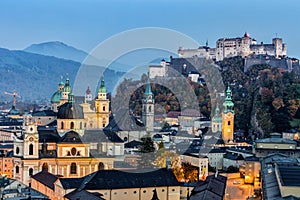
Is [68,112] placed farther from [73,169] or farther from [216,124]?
[216,124]

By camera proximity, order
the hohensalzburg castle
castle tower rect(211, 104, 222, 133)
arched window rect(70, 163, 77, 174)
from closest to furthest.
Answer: arched window rect(70, 163, 77, 174) → castle tower rect(211, 104, 222, 133) → the hohensalzburg castle

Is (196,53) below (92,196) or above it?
above

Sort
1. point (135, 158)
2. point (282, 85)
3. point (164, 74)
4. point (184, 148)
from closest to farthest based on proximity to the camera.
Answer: point (135, 158), point (184, 148), point (282, 85), point (164, 74)

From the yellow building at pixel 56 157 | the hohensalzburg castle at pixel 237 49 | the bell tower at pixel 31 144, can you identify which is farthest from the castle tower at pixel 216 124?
the hohensalzburg castle at pixel 237 49

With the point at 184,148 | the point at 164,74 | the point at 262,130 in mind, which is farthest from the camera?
the point at 164,74

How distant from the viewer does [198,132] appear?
183 feet

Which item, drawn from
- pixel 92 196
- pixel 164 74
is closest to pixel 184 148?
pixel 92 196

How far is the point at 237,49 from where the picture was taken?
275ft

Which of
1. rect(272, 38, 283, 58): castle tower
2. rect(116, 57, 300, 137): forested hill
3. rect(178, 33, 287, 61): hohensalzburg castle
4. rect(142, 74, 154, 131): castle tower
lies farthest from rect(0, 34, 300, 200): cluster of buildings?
rect(272, 38, 283, 58): castle tower

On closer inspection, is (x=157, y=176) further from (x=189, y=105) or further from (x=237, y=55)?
(x=237, y=55)

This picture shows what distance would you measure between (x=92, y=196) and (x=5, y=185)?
19.6ft

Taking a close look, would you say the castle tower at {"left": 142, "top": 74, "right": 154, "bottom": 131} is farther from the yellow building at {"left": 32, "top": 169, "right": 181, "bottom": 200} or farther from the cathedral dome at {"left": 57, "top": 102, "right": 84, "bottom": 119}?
the yellow building at {"left": 32, "top": 169, "right": 181, "bottom": 200}

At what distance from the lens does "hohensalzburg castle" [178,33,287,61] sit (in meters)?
83.3

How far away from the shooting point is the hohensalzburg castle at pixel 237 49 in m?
83.3
